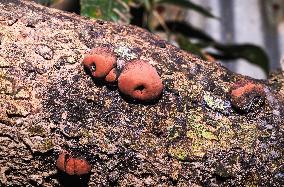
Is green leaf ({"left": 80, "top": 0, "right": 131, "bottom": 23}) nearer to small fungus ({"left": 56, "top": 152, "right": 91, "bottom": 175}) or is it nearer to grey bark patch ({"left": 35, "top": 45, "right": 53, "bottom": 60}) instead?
grey bark patch ({"left": 35, "top": 45, "right": 53, "bottom": 60})

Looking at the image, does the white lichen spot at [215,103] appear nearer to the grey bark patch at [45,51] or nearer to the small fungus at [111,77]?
the small fungus at [111,77]

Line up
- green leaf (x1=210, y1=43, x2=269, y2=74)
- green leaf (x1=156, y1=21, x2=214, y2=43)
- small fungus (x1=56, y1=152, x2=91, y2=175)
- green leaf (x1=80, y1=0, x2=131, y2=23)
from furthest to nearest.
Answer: green leaf (x1=156, y1=21, x2=214, y2=43), green leaf (x1=210, y1=43, x2=269, y2=74), green leaf (x1=80, y1=0, x2=131, y2=23), small fungus (x1=56, y1=152, x2=91, y2=175)

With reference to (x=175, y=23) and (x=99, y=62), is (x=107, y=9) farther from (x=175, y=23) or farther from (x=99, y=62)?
(x=175, y=23)

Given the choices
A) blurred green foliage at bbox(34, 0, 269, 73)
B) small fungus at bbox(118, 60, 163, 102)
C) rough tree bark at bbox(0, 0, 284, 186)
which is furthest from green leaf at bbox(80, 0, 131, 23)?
small fungus at bbox(118, 60, 163, 102)

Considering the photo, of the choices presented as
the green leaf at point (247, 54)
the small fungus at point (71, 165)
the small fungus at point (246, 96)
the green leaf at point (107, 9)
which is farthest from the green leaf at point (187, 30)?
the small fungus at point (71, 165)

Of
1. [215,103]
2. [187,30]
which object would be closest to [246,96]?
[215,103]

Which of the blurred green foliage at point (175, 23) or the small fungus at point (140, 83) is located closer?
the small fungus at point (140, 83)
